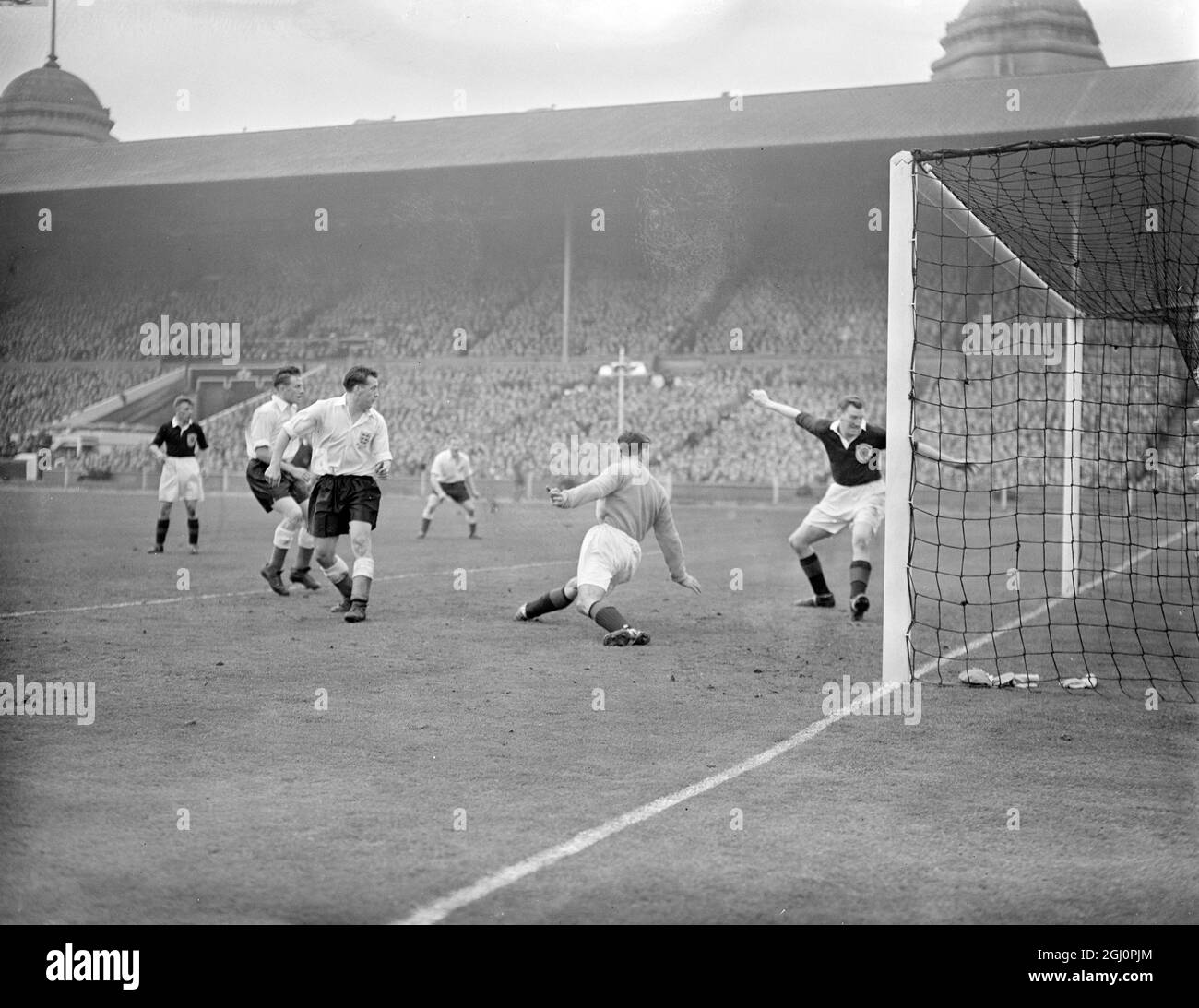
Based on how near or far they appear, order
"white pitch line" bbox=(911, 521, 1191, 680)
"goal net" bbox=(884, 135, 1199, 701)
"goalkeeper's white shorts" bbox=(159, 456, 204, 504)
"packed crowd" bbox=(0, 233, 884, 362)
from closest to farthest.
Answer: "goal net" bbox=(884, 135, 1199, 701) < "white pitch line" bbox=(911, 521, 1191, 680) < "goalkeeper's white shorts" bbox=(159, 456, 204, 504) < "packed crowd" bbox=(0, 233, 884, 362)

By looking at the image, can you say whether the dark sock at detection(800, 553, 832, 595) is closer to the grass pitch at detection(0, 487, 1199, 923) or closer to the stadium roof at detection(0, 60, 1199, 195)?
the grass pitch at detection(0, 487, 1199, 923)

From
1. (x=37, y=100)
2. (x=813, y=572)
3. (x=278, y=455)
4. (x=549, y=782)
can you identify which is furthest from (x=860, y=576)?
(x=37, y=100)

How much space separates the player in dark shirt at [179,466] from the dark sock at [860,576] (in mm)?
8295

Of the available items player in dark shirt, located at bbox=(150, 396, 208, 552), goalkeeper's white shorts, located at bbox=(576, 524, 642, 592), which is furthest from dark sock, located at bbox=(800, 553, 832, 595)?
player in dark shirt, located at bbox=(150, 396, 208, 552)

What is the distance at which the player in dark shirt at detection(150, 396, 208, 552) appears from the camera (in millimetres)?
14055

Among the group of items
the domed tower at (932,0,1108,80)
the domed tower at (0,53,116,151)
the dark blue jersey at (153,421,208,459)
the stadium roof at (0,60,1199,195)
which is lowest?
the dark blue jersey at (153,421,208,459)

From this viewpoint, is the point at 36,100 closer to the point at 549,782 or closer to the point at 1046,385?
the point at 549,782

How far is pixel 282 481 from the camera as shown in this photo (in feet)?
34.7

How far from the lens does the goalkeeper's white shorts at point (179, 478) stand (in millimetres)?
14273

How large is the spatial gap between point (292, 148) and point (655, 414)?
40.5ft

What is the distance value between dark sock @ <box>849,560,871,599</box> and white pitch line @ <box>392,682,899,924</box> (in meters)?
4.05

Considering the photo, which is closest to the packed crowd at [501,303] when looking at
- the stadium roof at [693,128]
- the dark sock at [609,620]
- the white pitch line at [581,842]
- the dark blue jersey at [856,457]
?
the stadium roof at [693,128]

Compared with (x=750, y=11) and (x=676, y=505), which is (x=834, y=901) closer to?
(x=750, y=11)

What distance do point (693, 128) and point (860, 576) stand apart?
22.5 metres
